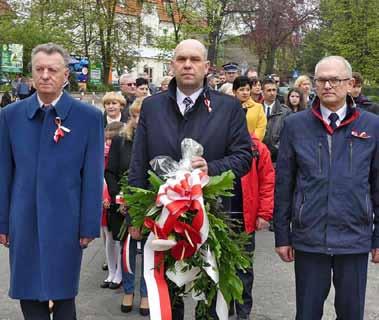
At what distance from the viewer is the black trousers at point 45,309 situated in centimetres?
376

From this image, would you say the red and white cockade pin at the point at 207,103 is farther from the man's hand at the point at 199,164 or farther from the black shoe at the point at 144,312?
the black shoe at the point at 144,312

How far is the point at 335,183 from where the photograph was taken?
3.49m

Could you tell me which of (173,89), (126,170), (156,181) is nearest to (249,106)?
(126,170)

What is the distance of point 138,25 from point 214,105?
38.3 meters

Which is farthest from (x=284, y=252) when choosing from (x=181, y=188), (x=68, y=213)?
(x=68, y=213)

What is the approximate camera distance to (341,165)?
3500 millimetres

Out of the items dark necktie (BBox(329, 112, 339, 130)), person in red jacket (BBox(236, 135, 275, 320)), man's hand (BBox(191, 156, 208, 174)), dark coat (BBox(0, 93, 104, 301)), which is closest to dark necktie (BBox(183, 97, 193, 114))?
man's hand (BBox(191, 156, 208, 174))

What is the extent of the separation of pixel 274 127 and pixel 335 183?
4.48 m

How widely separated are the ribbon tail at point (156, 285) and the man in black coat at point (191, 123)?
215 millimetres

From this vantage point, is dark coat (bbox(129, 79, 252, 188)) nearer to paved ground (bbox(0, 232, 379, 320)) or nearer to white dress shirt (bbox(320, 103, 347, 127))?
white dress shirt (bbox(320, 103, 347, 127))

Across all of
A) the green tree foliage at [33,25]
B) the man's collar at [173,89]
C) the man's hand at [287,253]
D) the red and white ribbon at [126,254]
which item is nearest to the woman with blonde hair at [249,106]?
the red and white ribbon at [126,254]

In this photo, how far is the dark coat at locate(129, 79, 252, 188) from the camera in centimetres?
359

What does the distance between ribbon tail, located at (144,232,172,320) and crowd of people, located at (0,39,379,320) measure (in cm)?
16

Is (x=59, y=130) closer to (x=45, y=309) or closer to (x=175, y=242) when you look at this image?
(x=175, y=242)
